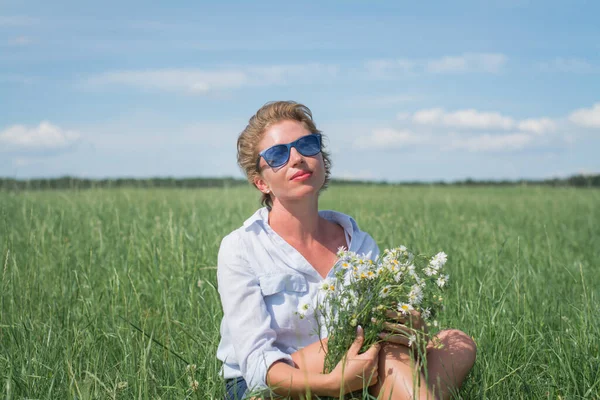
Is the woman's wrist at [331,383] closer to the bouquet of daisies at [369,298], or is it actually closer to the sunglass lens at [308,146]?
the bouquet of daisies at [369,298]

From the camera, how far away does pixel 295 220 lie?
284 centimetres

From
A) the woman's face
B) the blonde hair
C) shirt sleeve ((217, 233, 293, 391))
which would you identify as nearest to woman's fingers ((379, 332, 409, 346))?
shirt sleeve ((217, 233, 293, 391))

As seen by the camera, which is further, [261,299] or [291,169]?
[291,169]

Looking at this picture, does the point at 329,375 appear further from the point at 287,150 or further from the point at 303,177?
the point at 287,150

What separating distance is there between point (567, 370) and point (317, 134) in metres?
1.96

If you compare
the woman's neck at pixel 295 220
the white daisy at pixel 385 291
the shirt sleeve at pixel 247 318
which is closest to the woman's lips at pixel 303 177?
the woman's neck at pixel 295 220

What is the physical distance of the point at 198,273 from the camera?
15.3ft

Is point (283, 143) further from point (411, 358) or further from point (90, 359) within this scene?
point (90, 359)

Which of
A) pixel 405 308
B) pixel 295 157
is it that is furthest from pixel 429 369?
pixel 295 157

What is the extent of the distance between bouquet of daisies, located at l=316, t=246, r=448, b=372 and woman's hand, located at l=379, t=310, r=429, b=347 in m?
0.01

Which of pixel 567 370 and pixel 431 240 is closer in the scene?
pixel 567 370

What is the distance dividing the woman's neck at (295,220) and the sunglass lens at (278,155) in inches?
8.4

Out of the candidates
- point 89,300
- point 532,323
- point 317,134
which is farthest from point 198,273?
point 532,323

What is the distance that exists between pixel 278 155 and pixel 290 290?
643mm
